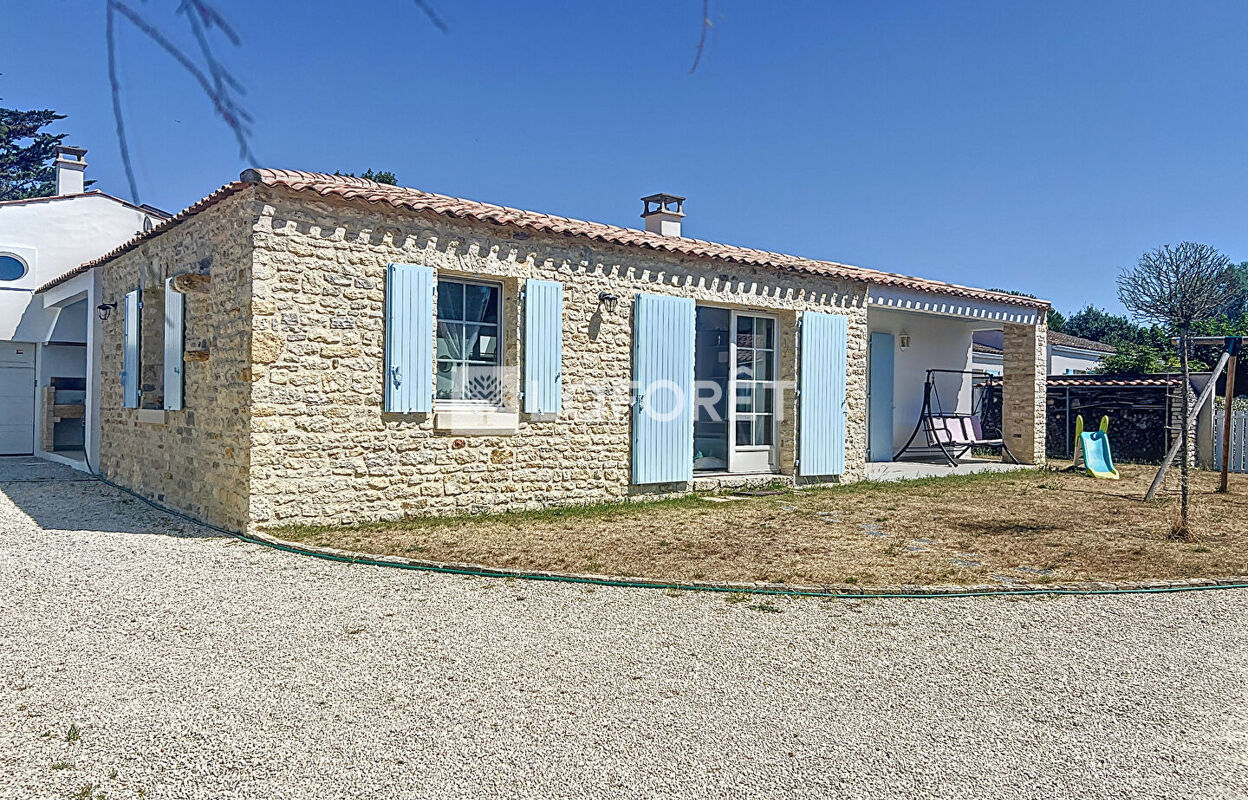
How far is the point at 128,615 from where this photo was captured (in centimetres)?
428

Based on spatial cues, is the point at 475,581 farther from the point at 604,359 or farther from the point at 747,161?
the point at 747,161

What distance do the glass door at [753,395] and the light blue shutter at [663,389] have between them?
0.86 meters

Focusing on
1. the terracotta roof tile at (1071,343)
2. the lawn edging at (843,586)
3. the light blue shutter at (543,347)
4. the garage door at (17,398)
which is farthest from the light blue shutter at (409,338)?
the terracotta roof tile at (1071,343)

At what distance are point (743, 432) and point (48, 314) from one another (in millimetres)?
10700

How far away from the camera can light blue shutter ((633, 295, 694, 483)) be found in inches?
334

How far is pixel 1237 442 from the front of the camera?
539 inches

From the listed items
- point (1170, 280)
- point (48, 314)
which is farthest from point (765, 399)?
point (1170, 280)

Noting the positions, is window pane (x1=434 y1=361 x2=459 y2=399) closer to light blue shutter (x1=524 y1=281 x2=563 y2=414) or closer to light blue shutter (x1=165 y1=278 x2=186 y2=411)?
light blue shutter (x1=524 y1=281 x2=563 y2=414)

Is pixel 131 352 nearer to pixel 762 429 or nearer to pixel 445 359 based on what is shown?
pixel 445 359

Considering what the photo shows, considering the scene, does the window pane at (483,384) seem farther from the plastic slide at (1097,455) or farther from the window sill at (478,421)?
the plastic slide at (1097,455)

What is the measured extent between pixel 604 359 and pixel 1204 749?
6.14m

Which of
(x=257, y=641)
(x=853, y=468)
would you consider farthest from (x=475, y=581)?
(x=853, y=468)

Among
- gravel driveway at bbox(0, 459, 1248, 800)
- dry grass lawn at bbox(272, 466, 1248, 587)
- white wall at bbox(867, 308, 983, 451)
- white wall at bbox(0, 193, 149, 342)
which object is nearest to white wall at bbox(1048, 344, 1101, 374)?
white wall at bbox(867, 308, 983, 451)

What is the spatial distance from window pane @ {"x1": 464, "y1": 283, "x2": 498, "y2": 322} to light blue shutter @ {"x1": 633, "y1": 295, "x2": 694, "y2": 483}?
1.46 m
